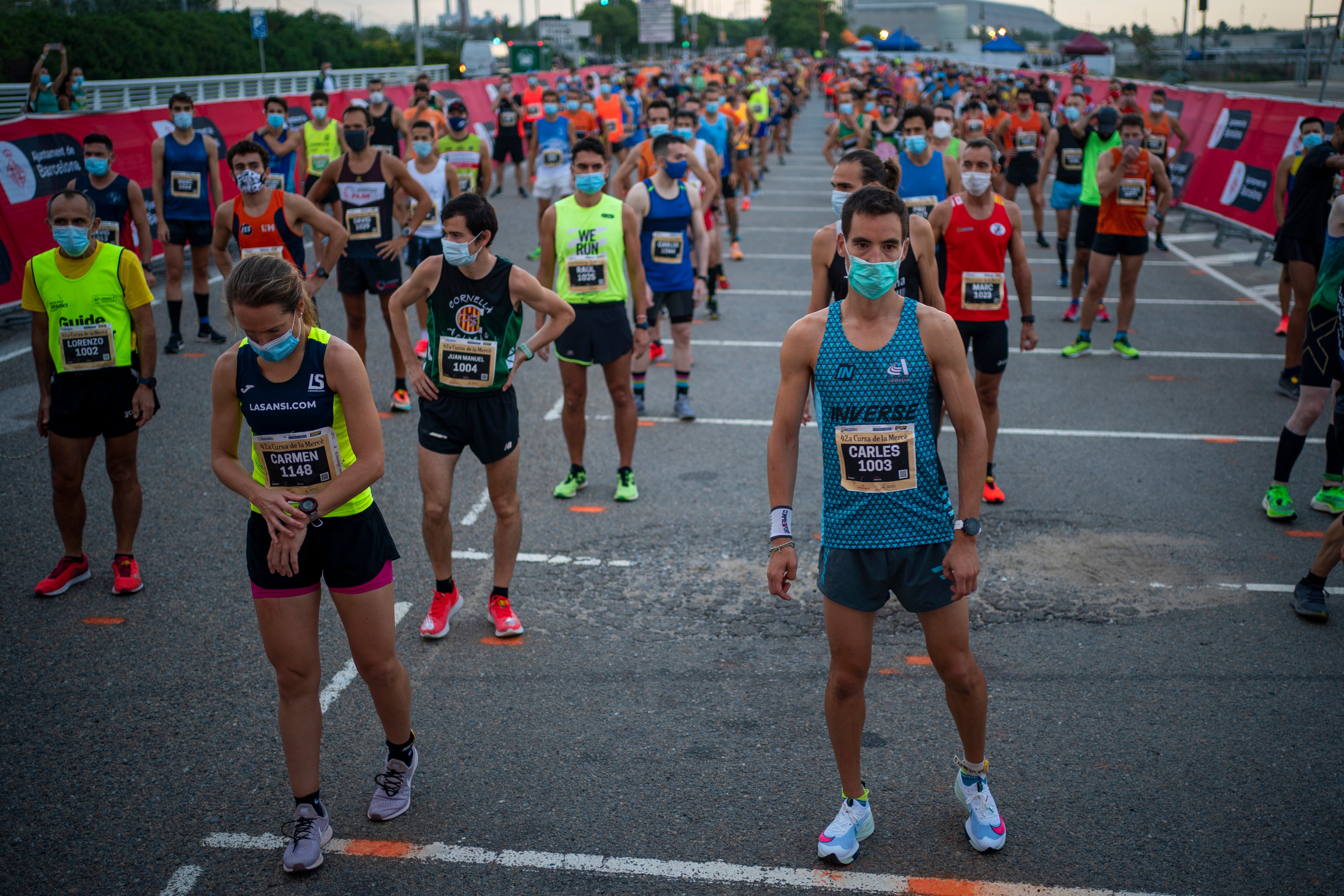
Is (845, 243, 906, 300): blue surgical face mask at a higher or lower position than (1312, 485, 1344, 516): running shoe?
higher

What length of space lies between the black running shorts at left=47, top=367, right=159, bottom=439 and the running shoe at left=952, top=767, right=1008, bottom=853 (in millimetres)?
4294

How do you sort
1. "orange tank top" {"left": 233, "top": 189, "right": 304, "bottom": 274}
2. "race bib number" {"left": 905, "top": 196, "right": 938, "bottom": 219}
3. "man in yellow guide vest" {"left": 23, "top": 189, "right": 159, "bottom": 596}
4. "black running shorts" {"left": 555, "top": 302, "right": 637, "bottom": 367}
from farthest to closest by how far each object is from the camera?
1. "race bib number" {"left": 905, "top": 196, "right": 938, "bottom": 219}
2. "orange tank top" {"left": 233, "top": 189, "right": 304, "bottom": 274}
3. "black running shorts" {"left": 555, "top": 302, "right": 637, "bottom": 367}
4. "man in yellow guide vest" {"left": 23, "top": 189, "right": 159, "bottom": 596}

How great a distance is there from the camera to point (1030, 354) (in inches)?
409

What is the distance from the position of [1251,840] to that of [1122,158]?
7.00m

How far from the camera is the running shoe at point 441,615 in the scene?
201 inches

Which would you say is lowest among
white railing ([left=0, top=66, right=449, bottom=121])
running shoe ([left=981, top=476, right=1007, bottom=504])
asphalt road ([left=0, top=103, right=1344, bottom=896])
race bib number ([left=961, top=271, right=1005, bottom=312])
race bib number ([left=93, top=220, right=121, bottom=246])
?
asphalt road ([left=0, top=103, right=1344, bottom=896])

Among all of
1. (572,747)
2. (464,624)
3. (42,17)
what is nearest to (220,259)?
(464,624)

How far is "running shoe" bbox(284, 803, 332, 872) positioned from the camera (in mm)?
3482

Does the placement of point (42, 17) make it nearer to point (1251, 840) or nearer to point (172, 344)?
point (172, 344)

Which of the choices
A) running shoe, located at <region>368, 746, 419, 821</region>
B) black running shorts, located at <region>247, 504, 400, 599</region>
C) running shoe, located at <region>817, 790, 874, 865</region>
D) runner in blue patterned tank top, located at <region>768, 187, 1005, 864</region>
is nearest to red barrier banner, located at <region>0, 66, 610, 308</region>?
black running shorts, located at <region>247, 504, 400, 599</region>

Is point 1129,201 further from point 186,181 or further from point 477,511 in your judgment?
point 186,181

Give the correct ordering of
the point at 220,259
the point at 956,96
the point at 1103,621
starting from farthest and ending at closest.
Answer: the point at 956,96, the point at 220,259, the point at 1103,621

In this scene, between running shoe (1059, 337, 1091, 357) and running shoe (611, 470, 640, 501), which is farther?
running shoe (1059, 337, 1091, 357)

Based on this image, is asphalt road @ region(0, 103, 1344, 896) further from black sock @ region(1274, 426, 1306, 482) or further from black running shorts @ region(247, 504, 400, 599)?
black running shorts @ region(247, 504, 400, 599)
